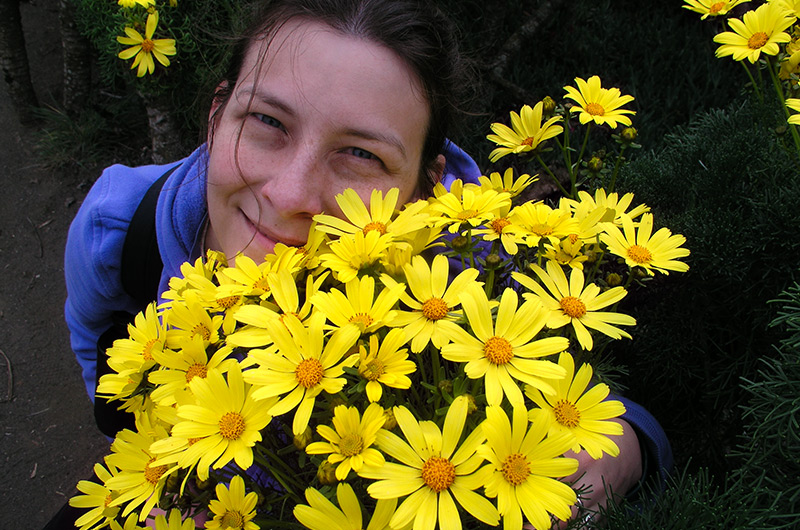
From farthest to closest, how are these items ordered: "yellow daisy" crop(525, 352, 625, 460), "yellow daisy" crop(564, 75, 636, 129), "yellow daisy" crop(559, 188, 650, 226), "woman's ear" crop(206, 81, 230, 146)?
1. "woman's ear" crop(206, 81, 230, 146)
2. "yellow daisy" crop(564, 75, 636, 129)
3. "yellow daisy" crop(559, 188, 650, 226)
4. "yellow daisy" crop(525, 352, 625, 460)

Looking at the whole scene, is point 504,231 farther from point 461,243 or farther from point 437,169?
point 437,169

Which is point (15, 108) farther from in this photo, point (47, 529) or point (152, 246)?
point (47, 529)

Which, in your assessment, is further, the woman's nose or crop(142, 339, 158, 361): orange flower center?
the woman's nose

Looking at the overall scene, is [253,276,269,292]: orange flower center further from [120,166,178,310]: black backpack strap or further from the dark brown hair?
[120,166,178,310]: black backpack strap

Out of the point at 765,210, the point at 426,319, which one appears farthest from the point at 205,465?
the point at 765,210

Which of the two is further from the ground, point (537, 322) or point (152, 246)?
point (537, 322)

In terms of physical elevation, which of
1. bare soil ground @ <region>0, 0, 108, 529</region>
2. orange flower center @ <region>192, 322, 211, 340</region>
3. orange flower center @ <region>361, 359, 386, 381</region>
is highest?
orange flower center @ <region>361, 359, 386, 381</region>

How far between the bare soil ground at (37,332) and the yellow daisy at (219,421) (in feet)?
7.24

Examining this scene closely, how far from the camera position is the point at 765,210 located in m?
1.36

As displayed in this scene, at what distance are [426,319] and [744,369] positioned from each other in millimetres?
973

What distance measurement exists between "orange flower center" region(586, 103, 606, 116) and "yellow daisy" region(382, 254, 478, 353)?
59 cm

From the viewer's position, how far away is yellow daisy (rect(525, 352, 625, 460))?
0.71 meters

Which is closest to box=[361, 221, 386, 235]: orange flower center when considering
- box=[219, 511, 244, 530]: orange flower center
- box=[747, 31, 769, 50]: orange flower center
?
box=[219, 511, 244, 530]: orange flower center

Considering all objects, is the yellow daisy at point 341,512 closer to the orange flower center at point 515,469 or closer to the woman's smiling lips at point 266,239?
the orange flower center at point 515,469
